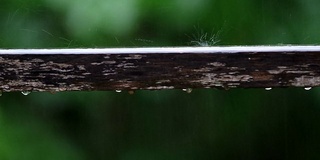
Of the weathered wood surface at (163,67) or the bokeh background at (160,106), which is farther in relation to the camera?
the bokeh background at (160,106)

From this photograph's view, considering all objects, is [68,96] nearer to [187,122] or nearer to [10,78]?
[187,122]

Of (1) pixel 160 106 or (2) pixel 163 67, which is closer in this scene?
(2) pixel 163 67

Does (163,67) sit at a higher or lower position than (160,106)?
higher

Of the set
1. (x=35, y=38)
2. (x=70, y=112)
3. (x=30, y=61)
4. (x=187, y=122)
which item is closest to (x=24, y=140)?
(x=70, y=112)

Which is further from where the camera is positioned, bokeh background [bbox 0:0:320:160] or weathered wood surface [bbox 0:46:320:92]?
bokeh background [bbox 0:0:320:160]
